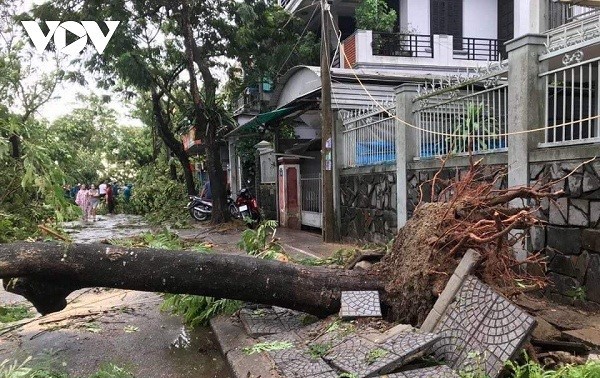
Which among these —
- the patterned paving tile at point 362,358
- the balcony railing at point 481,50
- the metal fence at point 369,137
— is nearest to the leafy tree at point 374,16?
the balcony railing at point 481,50

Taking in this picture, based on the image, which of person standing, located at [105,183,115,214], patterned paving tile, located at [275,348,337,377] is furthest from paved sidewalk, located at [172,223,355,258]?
person standing, located at [105,183,115,214]

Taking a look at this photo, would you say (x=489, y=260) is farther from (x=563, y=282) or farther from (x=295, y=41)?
(x=295, y=41)

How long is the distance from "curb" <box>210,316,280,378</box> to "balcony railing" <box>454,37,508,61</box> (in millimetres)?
12825

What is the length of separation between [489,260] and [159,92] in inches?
632

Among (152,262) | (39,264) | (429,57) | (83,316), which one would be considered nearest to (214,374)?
(152,262)

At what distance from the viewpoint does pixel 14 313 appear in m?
5.66

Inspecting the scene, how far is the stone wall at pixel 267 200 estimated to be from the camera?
14766mm

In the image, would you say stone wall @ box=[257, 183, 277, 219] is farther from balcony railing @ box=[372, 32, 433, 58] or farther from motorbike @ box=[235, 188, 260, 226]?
balcony railing @ box=[372, 32, 433, 58]

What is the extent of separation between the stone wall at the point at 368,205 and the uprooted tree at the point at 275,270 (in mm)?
3595

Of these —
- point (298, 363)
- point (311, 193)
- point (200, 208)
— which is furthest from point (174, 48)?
point (298, 363)

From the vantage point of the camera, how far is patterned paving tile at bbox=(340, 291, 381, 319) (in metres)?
4.07

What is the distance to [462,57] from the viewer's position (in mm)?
15102

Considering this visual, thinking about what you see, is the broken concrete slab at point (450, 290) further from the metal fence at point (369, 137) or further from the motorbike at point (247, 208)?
the motorbike at point (247, 208)

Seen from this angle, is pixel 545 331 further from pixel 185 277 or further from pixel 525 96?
pixel 185 277
